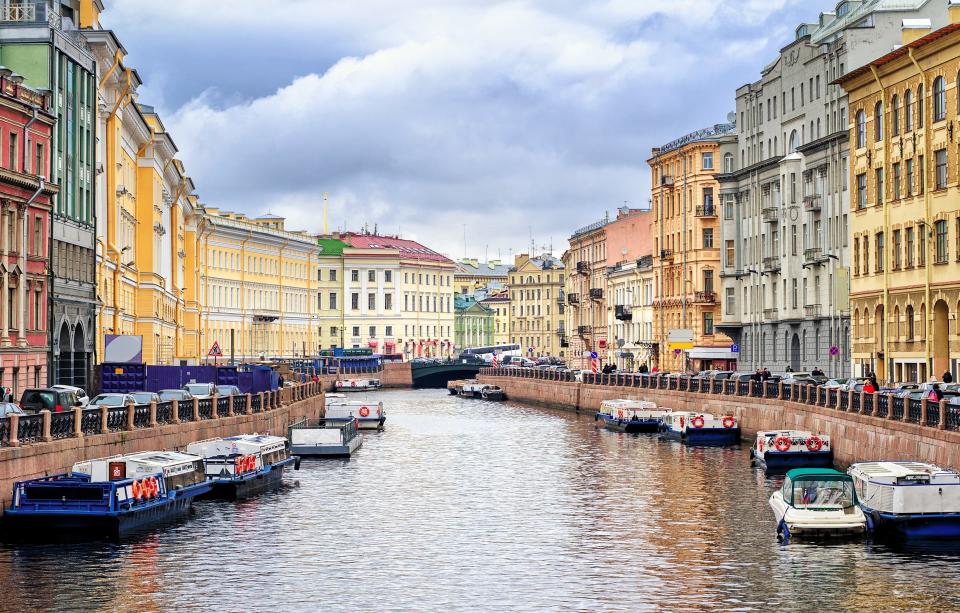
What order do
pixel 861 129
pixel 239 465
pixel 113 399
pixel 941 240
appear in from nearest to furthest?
pixel 239 465 → pixel 113 399 → pixel 941 240 → pixel 861 129

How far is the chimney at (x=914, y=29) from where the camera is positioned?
73.1 meters

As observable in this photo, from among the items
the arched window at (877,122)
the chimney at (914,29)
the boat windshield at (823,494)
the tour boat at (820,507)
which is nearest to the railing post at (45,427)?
the tour boat at (820,507)

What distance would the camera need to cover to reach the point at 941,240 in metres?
64.6

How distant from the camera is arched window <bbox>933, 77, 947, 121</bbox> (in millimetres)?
63781

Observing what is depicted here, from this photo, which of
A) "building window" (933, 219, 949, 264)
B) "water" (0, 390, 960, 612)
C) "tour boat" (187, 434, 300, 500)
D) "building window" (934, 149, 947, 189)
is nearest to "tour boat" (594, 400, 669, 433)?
"building window" (933, 219, 949, 264)

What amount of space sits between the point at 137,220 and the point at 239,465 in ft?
137

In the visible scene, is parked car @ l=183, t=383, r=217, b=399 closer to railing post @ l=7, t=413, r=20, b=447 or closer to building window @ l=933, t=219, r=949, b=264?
railing post @ l=7, t=413, r=20, b=447

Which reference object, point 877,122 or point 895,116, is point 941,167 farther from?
point 877,122

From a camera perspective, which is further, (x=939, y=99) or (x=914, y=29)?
(x=914, y=29)

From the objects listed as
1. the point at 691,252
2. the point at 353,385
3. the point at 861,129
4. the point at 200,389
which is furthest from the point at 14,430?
the point at 353,385

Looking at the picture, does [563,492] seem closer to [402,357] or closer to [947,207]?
[947,207]

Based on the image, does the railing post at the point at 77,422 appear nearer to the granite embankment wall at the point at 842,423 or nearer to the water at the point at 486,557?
the water at the point at 486,557

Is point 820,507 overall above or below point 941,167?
below

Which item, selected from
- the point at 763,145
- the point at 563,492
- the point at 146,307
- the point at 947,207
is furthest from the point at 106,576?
the point at 763,145
